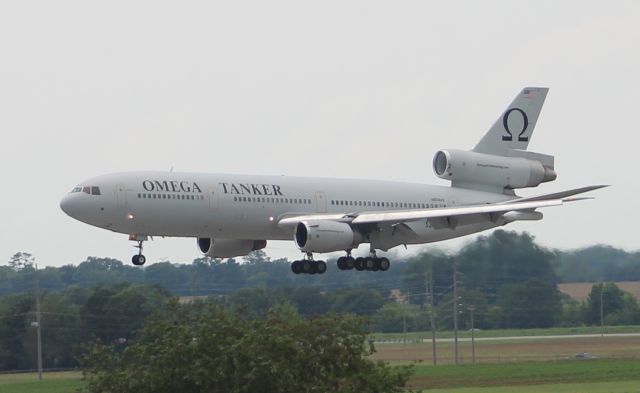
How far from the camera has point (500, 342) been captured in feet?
333

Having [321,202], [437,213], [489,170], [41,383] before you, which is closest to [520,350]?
[489,170]

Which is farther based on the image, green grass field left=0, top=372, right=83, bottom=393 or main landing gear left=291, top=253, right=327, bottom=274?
green grass field left=0, top=372, right=83, bottom=393

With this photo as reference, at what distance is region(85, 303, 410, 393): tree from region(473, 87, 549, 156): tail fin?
3454cm

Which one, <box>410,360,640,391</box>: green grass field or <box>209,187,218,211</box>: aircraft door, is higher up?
<box>209,187,218,211</box>: aircraft door

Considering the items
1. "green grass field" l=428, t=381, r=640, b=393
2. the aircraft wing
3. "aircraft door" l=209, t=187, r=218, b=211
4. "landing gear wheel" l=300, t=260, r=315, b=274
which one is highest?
"aircraft door" l=209, t=187, r=218, b=211

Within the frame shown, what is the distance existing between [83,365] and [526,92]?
134ft

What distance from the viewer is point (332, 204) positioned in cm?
7050

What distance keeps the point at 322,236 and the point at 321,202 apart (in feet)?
10.5

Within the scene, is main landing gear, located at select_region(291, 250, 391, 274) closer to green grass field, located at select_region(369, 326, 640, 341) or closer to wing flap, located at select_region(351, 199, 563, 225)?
wing flap, located at select_region(351, 199, 563, 225)

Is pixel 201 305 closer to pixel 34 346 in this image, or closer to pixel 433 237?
pixel 433 237

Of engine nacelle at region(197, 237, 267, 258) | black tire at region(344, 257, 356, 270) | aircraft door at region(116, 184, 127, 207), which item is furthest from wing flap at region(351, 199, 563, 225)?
aircraft door at region(116, 184, 127, 207)

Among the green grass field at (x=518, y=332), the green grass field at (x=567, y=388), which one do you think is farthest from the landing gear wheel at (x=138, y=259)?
the green grass field at (x=518, y=332)

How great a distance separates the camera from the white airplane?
6481 centimetres

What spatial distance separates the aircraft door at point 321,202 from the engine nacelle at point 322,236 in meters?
1.65
